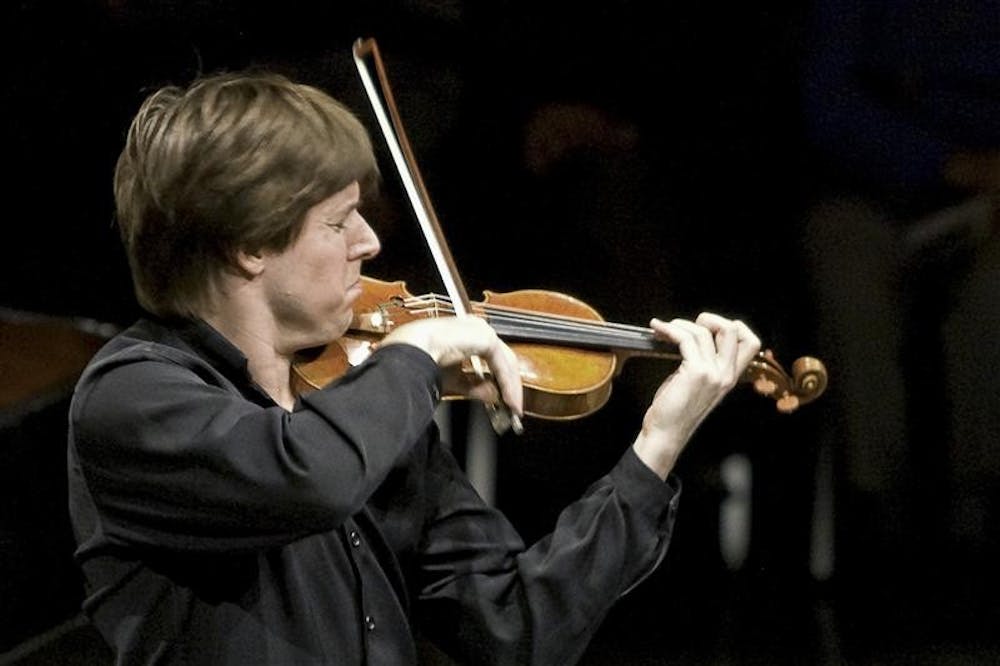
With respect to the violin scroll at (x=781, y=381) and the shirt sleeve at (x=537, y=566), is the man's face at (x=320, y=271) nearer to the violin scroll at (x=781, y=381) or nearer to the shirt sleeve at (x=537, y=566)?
the shirt sleeve at (x=537, y=566)

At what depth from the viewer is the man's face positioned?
1.33 m

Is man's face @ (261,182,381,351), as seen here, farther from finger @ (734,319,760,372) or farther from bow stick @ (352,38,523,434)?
finger @ (734,319,760,372)

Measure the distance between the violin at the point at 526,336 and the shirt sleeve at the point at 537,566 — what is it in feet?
0.35

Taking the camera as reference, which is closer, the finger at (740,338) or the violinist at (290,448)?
the violinist at (290,448)

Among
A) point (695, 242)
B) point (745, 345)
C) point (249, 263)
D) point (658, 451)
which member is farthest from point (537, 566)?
point (695, 242)

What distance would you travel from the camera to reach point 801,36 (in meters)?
2.15

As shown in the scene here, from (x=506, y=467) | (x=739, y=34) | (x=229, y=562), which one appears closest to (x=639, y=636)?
(x=506, y=467)

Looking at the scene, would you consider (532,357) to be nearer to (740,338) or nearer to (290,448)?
(740,338)

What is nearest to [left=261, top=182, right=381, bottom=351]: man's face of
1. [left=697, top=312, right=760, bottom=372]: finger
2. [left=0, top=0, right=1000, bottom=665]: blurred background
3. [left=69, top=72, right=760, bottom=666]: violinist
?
[left=69, top=72, right=760, bottom=666]: violinist

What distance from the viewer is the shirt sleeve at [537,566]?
56.2 inches

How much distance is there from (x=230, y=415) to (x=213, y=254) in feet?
0.59

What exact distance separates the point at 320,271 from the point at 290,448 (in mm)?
208

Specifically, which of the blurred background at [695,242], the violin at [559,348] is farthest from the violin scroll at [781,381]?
the blurred background at [695,242]

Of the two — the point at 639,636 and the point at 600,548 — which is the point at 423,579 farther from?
the point at 639,636
